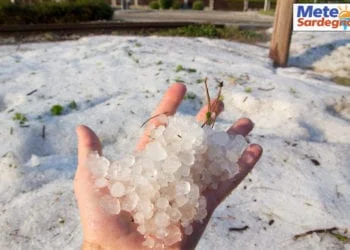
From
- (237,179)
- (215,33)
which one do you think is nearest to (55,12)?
(215,33)

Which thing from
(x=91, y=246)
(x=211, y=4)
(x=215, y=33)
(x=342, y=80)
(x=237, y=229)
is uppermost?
(x=91, y=246)

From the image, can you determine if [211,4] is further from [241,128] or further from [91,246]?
[91,246]

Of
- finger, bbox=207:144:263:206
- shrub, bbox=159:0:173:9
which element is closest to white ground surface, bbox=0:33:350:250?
finger, bbox=207:144:263:206

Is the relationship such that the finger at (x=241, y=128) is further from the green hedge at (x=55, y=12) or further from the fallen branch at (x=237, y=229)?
the green hedge at (x=55, y=12)

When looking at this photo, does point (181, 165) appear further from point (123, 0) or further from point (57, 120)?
point (123, 0)

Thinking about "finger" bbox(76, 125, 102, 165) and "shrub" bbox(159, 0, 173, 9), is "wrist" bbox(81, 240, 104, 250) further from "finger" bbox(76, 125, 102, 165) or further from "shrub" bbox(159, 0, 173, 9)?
"shrub" bbox(159, 0, 173, 9)

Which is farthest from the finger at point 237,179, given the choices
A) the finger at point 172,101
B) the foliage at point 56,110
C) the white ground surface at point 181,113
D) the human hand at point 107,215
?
the foliage at point 56,110
